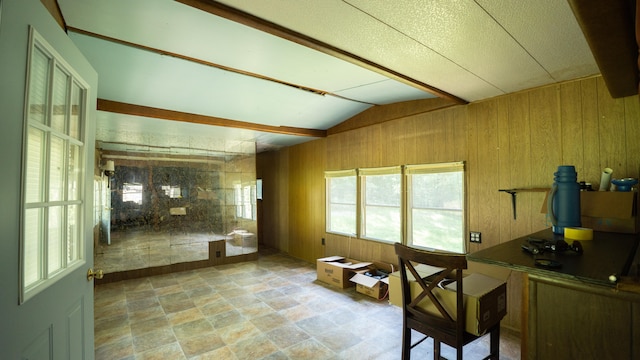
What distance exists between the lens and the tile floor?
246 cm

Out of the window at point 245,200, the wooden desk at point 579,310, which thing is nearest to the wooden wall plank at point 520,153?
the wooden desk at point 579,310

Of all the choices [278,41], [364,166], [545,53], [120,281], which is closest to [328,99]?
[364,166]

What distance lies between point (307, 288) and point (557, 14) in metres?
3.81

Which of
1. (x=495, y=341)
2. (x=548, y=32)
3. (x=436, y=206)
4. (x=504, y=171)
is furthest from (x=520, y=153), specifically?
(x=495, y=341)

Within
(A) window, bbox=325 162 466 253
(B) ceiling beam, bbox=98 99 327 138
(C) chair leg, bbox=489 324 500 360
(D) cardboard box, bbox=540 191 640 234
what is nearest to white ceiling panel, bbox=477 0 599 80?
(D) cardboard box, bbox=540 191 640 234

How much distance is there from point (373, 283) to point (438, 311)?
2.05 meters

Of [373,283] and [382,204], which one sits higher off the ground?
[382,204]

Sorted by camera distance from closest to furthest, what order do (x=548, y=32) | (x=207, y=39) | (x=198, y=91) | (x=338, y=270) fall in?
(x=548, y=32), (x=207, y=39), (x=198, y=91), (x=338, y=270)

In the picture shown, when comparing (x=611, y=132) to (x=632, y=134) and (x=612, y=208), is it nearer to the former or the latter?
(x=632, y=134)

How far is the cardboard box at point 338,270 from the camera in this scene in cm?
403

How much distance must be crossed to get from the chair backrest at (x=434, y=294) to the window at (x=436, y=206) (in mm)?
1765

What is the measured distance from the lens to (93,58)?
240 cm

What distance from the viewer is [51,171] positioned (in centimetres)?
110

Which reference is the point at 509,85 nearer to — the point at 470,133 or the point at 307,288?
the point at 470,133
